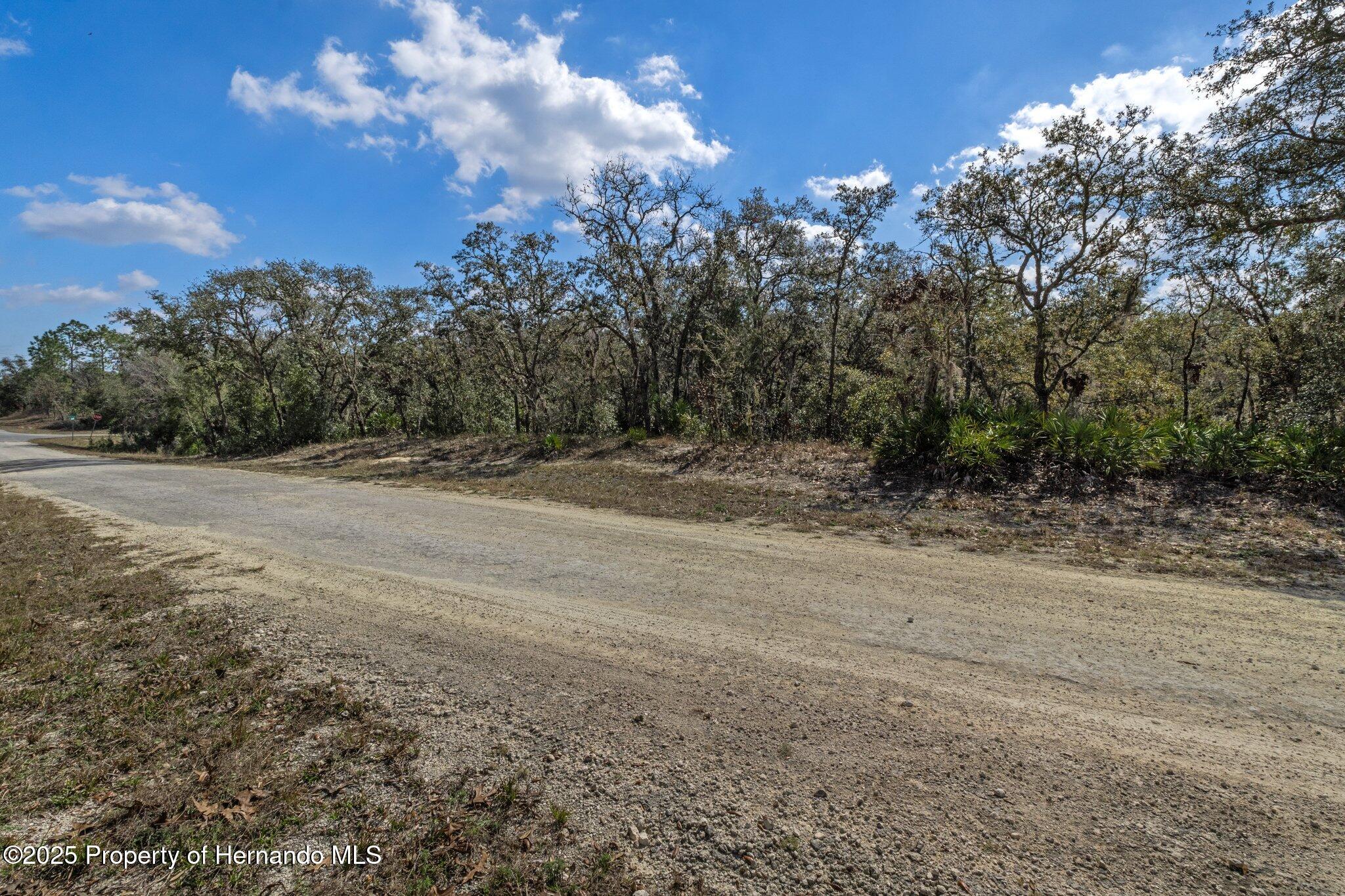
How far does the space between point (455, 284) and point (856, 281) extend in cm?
1403

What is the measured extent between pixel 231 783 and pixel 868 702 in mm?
3706

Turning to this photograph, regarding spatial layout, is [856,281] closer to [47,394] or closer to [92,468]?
[92,468]

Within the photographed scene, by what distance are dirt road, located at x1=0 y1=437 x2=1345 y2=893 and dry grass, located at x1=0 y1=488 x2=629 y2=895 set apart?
25 cm

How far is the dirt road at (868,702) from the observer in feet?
8.05

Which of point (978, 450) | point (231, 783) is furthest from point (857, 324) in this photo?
point (231, 783)

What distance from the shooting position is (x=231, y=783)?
2.85 m

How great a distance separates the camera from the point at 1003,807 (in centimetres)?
267

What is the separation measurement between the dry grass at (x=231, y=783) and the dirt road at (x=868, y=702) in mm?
250

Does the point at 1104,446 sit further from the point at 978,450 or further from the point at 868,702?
the point at 868,702

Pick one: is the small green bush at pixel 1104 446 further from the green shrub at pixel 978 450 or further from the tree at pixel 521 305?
the tree at pixel 521 305

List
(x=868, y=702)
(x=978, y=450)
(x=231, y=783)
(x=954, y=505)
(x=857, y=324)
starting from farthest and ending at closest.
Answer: (x=857, y=324)
(x=978, y=450)
(x=954, y=505)
(x=868, y=702)
(x=231, y=783)

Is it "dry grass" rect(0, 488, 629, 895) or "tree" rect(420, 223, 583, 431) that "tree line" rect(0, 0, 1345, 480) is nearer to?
"tree" rect(420, 223, 583, 431)

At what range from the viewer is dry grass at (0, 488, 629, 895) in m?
2.35

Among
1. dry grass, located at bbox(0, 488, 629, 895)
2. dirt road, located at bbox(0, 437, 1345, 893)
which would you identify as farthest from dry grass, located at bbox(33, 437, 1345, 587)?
dry grass, located at bbox(0, 488, 629, 895)
